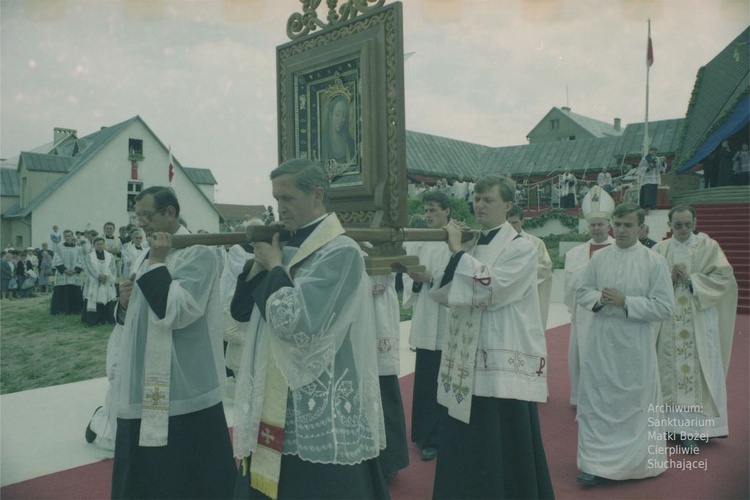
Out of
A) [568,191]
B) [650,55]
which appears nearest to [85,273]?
[650,55]

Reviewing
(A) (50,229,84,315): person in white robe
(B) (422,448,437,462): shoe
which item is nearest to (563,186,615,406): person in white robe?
(B) (422,448,437,462): shoe

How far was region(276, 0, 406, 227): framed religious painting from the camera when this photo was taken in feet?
9.30

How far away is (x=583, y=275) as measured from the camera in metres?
4.55

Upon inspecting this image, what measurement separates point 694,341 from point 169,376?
14.4 ft

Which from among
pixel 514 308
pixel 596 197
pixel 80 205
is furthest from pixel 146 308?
pixel 80 205

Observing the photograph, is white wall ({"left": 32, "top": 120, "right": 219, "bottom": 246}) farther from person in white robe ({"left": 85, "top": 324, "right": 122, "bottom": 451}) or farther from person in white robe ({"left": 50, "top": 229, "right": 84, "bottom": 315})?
person in white robe ({"left": 85, "top": 324, "right": 122, "bottom": 451})

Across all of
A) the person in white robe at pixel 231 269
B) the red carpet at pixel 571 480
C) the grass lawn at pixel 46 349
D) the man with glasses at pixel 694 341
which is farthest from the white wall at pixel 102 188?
the man with glasses at pixel 694 341

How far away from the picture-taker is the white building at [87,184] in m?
24.0

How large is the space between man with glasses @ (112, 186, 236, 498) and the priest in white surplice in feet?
8.39

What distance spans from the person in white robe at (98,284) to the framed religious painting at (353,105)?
372 inches

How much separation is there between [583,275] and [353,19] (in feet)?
8.99

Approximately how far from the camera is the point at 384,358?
4164mm

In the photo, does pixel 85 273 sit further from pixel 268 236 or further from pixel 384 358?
pixel 268 236

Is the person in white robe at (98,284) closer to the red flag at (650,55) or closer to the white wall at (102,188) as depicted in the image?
the white wall at (102,188)
